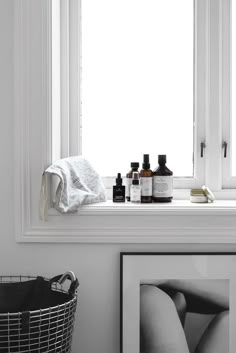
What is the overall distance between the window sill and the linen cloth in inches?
1.9

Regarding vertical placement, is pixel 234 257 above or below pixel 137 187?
below

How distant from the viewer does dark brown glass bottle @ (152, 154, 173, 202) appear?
7.10ft

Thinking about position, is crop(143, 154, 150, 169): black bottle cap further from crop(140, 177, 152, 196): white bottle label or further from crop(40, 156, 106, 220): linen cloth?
crop(40, 156, 106, 220): linen cloth

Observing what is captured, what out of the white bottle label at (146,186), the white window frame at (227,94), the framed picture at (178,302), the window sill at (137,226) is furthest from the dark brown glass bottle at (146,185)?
the white window frame at (227,94)

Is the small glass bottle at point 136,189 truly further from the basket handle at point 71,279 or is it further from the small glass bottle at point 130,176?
the basket handle at point 71,279

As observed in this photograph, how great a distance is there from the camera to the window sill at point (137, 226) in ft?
6.72

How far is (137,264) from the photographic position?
205 centimetres

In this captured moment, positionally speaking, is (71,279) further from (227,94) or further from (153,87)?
(227,94)

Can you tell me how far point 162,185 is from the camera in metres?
2.17

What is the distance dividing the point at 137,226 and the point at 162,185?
0.68ft

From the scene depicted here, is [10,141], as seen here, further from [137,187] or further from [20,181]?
[137,187]

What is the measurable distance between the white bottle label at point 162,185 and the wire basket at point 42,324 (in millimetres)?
508

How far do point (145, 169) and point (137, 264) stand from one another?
0.37 metres

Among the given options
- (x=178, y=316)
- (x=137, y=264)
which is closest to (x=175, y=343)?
(x=178, y=316)
